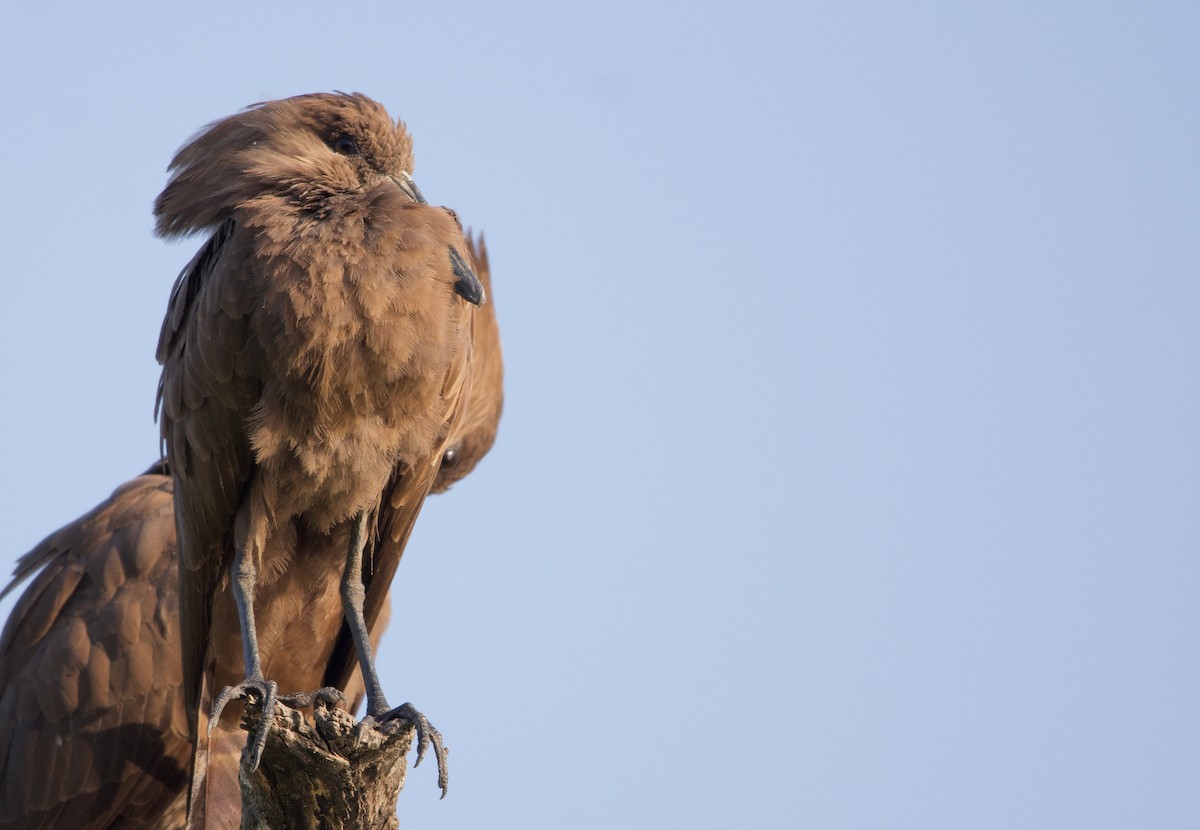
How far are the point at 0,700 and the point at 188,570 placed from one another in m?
1.82

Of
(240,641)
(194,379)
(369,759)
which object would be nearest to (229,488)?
(194,379)

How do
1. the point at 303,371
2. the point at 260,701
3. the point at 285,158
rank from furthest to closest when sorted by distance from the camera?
the point at 285,158, the point at 303,371, the point at 260,701

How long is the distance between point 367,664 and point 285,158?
1747 millimetres

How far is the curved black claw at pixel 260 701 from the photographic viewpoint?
393 centimetres

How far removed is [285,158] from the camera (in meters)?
4.95

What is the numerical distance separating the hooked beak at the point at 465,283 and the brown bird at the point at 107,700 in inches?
55.0

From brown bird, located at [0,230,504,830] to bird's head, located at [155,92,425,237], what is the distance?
1.22 meters

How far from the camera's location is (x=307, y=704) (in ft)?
14.1

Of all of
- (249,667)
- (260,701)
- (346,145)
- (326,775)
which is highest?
(346,145)

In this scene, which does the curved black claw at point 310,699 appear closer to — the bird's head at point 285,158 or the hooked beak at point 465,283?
the hooked beak at point 465,283

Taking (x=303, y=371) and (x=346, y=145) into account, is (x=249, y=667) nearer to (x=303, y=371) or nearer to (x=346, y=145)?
(x=303, y=371)

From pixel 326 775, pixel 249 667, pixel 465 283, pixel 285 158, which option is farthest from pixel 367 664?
pixel 285 158

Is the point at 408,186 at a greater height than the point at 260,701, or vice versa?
the point at 408,186

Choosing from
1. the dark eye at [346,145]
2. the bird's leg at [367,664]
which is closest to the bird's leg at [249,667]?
the bird's leg at [367,664]
